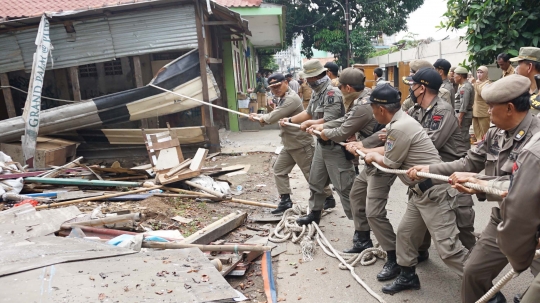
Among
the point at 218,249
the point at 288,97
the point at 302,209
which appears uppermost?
the point at 288,97

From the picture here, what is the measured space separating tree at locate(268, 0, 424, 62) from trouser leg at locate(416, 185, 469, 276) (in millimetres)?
23636

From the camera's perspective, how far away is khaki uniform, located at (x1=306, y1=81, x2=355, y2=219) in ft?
16.9

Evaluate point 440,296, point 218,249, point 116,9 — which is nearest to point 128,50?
point 116,9

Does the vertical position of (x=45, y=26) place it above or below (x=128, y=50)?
above

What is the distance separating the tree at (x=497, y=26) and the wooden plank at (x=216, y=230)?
485cm

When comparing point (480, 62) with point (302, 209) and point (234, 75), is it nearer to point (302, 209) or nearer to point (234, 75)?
point (302, 209)

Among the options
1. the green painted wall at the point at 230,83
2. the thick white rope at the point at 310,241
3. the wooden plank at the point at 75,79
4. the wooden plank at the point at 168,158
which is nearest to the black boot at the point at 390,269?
the thick white rope at the point at 310,241

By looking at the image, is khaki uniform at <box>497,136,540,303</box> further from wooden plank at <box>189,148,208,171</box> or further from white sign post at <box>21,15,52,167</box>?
white sign post at <box>21,15,52,167</box>

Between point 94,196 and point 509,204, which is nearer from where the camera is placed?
point 509,204

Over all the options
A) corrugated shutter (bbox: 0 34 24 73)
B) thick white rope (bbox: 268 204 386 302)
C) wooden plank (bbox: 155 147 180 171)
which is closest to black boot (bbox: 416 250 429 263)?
thick white rope (bbox: 268 204 386 302)

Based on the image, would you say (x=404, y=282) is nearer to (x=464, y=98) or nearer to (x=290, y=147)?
(x=290, y=147)

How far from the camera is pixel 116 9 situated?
9508 mm

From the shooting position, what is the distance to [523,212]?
1.91 metres

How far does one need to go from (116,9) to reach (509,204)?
935cm
